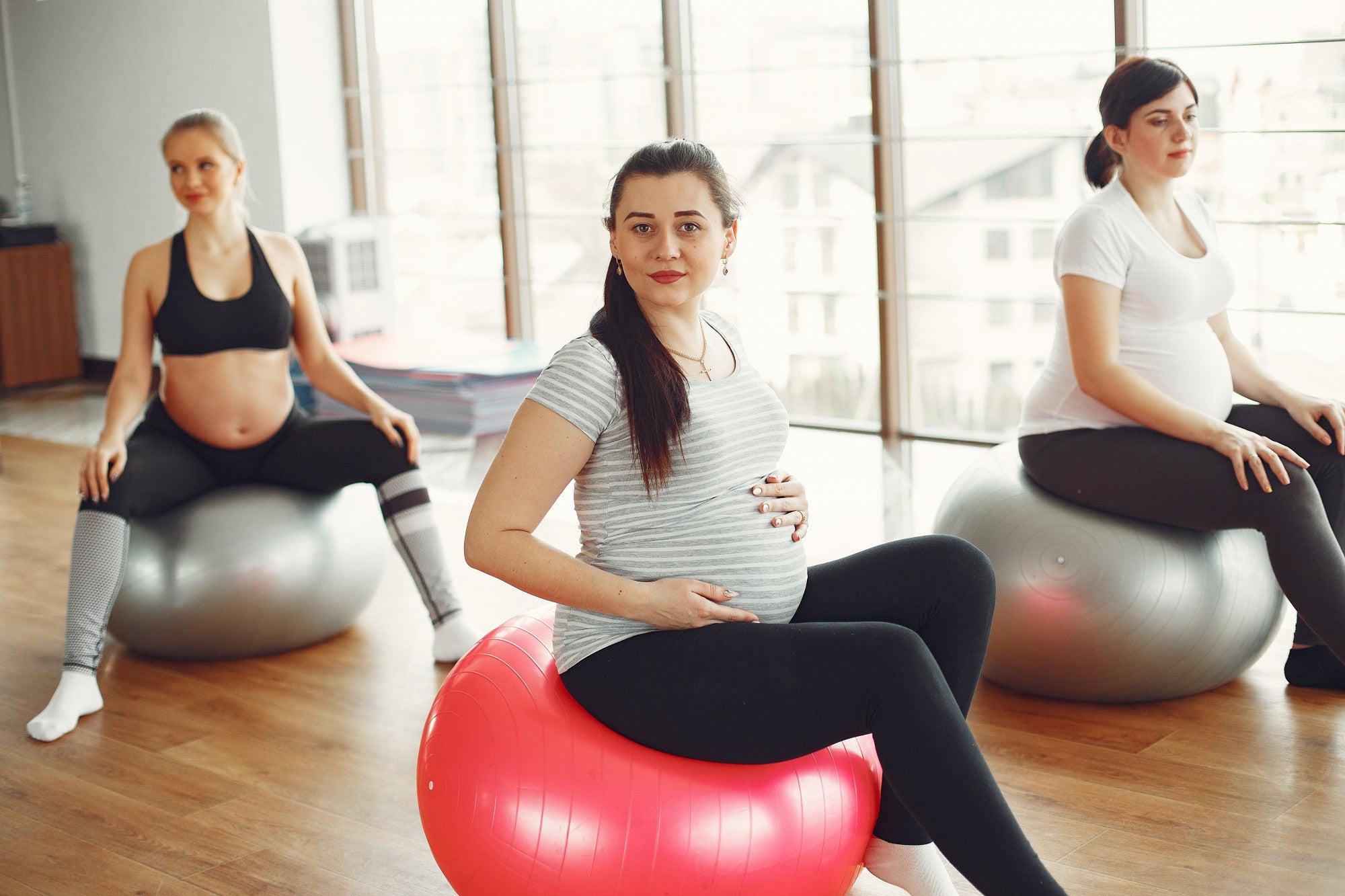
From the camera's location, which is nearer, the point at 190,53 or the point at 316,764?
the point at 316,764

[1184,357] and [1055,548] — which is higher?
[1184,357]

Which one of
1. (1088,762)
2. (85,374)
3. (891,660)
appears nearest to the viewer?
(891,660)

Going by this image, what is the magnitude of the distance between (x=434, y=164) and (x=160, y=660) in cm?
339

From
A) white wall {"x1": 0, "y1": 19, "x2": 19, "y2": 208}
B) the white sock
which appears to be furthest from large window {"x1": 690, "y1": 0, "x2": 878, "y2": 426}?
white wall {"x1": 0, "y1": 19, "x2": 19, "y2": 208}

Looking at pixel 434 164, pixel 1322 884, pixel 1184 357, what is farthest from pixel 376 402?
pixel 434 164

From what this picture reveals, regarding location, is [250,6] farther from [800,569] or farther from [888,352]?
[800,569]

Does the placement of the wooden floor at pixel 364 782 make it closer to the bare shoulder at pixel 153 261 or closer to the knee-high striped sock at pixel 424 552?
the knee-high striped sock at pixel 424 552

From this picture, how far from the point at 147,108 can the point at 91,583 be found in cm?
405

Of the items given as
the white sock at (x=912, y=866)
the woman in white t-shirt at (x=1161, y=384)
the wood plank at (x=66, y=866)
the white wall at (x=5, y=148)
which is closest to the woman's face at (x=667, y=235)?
the white sock at (x=912, y=866)

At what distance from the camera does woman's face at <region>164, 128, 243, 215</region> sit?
271 centimetres

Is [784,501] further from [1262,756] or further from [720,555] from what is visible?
[1262,756]

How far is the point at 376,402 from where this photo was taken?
111 inches

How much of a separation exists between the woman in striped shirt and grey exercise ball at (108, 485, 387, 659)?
129 cm

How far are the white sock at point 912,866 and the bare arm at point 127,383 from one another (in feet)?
5.58
